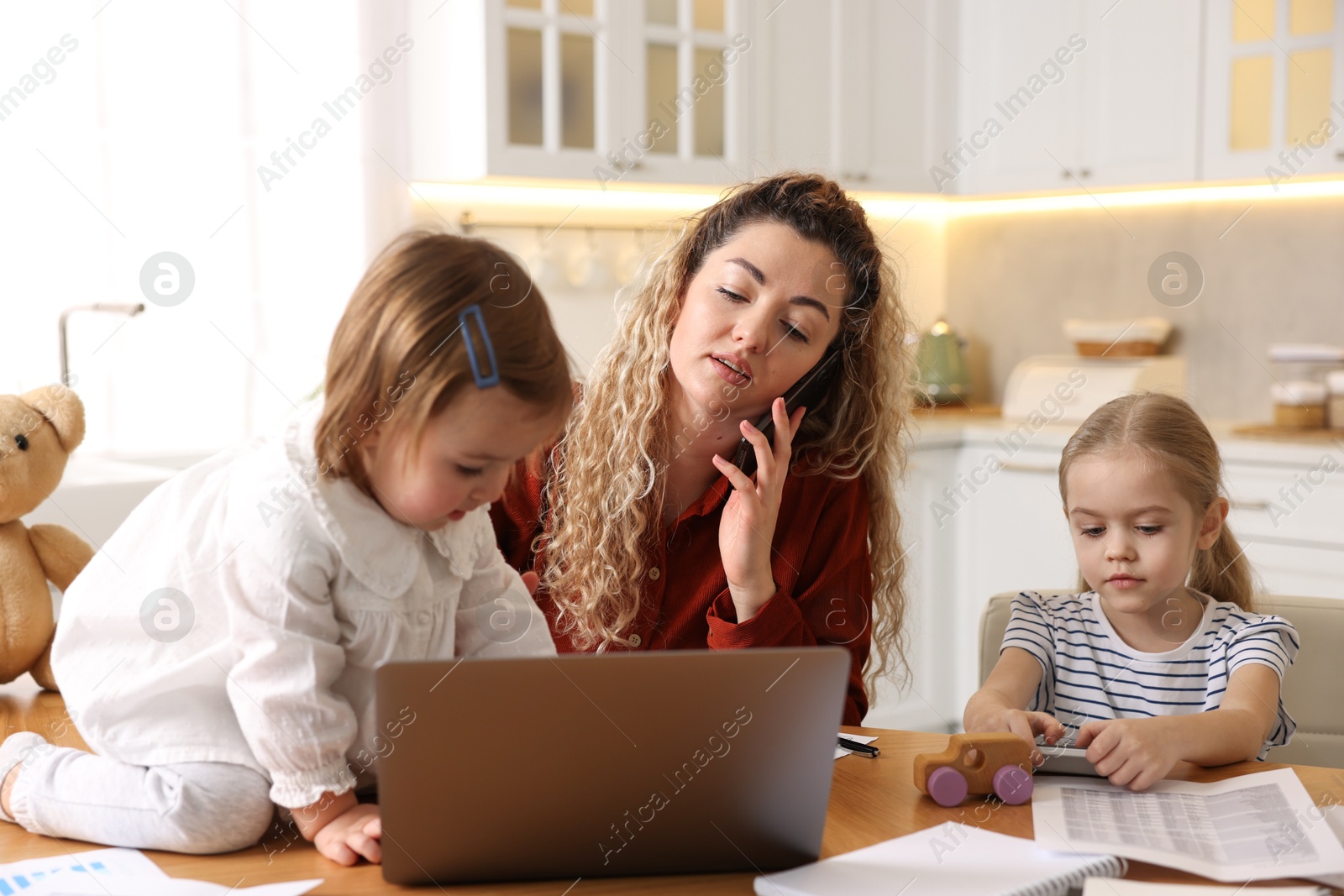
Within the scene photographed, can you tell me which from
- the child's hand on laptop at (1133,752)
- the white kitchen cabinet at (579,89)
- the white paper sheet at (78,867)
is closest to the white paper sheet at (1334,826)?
the child's hand on laptop at (1133,752)

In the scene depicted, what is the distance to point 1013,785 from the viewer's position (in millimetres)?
1074

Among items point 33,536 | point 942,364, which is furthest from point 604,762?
point 942,364

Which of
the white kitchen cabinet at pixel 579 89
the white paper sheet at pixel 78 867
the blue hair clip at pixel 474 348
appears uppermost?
the white kitchen cabinet at pixel 579 89

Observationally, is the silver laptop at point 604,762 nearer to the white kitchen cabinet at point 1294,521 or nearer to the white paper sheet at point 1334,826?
the white paper sheet at point 1334,826

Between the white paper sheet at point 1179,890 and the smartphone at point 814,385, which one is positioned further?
the smartphone at point 814,385

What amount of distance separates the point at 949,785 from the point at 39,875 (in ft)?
2.34

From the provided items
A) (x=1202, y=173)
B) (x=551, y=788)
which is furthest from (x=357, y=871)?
(x=1202, y=173)

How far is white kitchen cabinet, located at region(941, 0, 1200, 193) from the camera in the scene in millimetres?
3168

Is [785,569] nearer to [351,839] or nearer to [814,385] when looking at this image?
[814,385]

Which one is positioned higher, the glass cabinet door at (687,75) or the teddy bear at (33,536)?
the glass cabinet door at (687,75)

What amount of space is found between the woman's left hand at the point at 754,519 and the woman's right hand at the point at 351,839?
0.58 metres

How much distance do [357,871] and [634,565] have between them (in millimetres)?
684

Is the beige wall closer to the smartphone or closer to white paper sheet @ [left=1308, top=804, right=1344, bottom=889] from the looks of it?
the smartphone

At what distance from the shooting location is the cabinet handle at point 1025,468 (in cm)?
309
